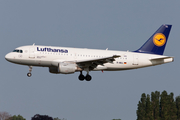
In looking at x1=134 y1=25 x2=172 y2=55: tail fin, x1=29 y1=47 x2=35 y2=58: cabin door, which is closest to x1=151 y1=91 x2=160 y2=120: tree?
Result: x1=134 y1=25 x2=172 y2=55: tail fin

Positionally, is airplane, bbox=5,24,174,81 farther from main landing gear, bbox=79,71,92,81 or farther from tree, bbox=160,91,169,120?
tree, bbox=160,91,169,120

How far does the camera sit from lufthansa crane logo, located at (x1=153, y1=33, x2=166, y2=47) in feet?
210

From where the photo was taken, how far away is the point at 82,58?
58250 mm

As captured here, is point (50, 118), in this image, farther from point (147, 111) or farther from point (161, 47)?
point (161, 47)

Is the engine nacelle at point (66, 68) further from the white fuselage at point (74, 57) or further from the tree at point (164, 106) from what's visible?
the tree at point (164, 106)

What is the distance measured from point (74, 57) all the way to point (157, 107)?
3003 cm

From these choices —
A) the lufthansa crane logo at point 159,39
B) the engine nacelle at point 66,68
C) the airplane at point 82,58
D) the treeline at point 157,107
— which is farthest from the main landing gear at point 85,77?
the treeline at point 157,107

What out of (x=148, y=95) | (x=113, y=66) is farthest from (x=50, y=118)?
(x=113, y=66)

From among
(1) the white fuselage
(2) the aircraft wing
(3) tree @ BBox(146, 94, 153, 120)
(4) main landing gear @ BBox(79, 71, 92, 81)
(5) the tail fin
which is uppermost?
(5) the tail fin

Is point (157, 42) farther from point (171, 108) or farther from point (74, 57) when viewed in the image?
point (171, 108)

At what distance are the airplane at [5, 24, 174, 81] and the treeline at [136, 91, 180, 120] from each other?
20.4 meters

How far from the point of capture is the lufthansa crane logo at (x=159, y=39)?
210 feet

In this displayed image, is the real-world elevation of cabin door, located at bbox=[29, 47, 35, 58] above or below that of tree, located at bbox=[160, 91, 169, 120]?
above

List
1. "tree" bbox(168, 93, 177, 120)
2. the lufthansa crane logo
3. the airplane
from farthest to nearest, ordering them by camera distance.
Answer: "tree" bbox(168, 93, 177, 120) < the lufthansa crane logo < the airplane
